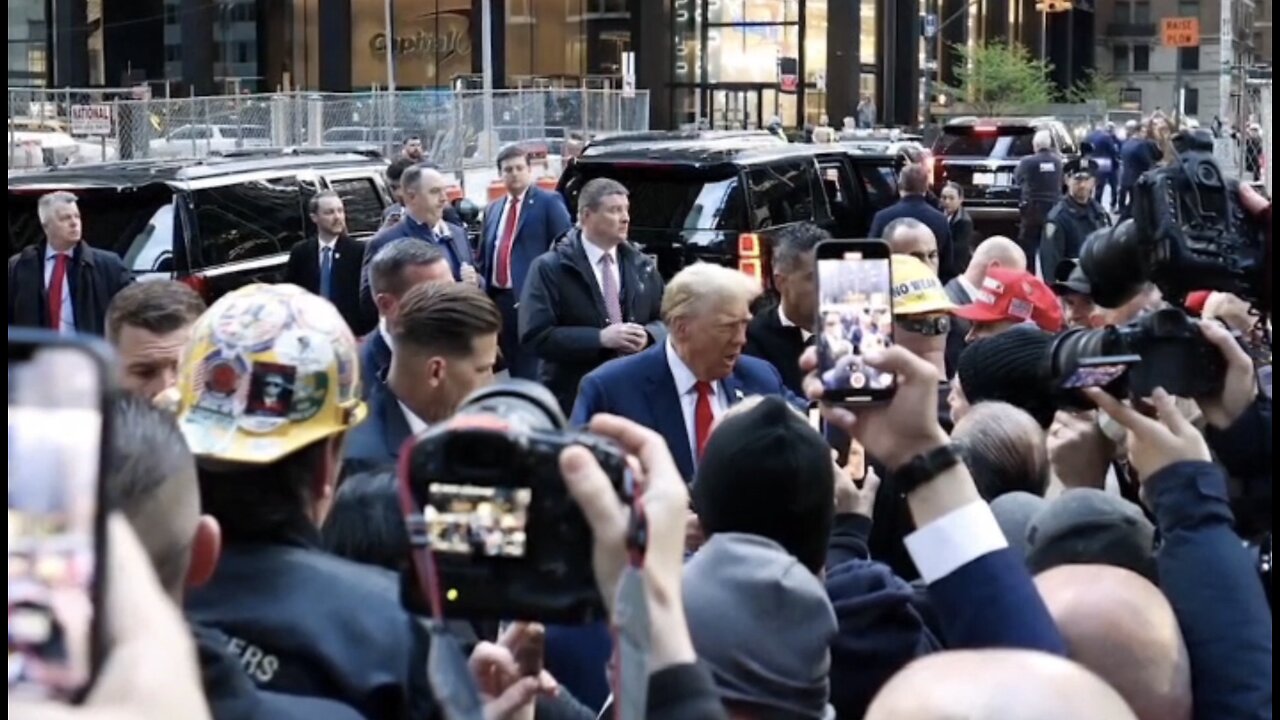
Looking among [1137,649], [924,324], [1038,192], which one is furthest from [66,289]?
[1038,192]

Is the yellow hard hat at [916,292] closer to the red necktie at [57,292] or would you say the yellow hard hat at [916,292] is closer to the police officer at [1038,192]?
the red necktie at [57,292]

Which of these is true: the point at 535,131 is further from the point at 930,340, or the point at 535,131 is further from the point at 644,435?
the point at 644,435

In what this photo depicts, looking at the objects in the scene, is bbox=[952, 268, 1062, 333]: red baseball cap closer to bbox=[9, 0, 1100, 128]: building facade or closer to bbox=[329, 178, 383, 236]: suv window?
bbox=[329, 178, 383, 236]: suv window

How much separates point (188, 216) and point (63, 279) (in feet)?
7.10

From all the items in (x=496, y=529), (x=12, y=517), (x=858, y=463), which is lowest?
(x=858, y=463)

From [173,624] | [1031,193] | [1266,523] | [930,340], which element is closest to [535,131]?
[1031,193]

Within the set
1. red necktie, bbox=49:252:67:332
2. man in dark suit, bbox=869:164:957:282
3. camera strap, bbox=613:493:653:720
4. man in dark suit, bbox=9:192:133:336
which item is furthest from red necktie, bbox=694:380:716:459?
man in dark suit, bbox=869:164:957:282

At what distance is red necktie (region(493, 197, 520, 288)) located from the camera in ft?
46.2

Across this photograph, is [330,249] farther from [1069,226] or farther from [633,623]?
[633,623]

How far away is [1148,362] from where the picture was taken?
135 inches

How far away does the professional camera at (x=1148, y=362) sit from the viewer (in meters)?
3.38

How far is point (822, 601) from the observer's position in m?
3.25

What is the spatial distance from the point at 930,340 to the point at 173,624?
5.55m

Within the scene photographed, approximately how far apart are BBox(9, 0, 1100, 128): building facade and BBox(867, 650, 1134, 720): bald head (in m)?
55.5
